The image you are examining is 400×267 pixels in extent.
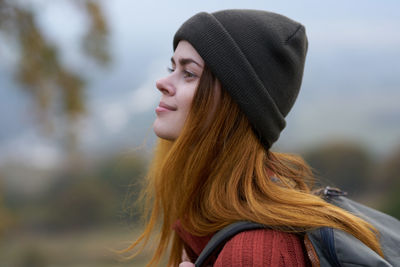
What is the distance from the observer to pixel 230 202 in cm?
172

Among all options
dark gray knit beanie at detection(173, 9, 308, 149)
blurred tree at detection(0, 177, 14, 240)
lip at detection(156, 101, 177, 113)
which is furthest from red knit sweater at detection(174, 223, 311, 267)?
blurred tree at detection(0, 177, 14, 240)

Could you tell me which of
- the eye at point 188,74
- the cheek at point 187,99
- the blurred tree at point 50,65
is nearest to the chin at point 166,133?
the cheek at point 187,99

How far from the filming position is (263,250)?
1512 mm

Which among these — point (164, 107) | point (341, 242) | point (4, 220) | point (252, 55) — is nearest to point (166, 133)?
point (164, 107)

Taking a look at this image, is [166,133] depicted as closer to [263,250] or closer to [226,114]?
[226,114]

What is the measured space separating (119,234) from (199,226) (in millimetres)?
9189

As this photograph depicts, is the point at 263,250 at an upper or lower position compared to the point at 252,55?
lower

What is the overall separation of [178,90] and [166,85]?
0.06 m

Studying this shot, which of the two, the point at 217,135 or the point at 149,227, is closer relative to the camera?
the point at 217,135

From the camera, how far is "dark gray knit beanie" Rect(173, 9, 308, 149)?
1842 millimetres

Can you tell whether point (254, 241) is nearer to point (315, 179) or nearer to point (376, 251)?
point (376, 251)

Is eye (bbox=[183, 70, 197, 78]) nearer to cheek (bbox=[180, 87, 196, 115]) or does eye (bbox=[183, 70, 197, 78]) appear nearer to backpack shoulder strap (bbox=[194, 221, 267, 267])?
cheek (bbox=[180, 87, 196, 115])

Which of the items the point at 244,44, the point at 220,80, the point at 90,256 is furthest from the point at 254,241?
the point at 90,256

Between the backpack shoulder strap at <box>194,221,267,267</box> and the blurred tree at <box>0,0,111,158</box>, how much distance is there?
3977 millimetres
